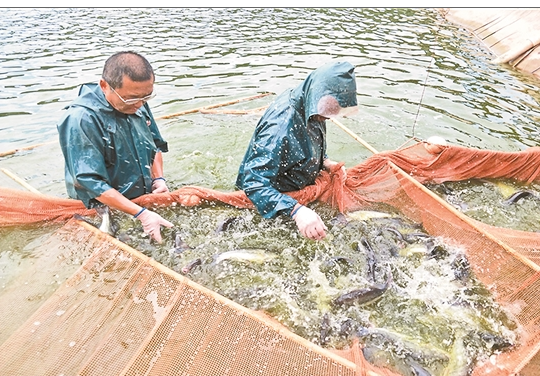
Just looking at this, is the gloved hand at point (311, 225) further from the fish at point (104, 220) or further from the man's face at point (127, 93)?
the fish at point (104, 220)

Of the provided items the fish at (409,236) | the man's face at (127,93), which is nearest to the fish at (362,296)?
the fish at (409,236)

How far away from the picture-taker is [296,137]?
4016 mm

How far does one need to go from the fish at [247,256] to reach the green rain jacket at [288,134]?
1.95 feet

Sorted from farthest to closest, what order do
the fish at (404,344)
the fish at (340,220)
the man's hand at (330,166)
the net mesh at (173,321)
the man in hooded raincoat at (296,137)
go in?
the man's hand at (330,166) → the fish at (340,220) → the man in hooded raincoat at (296,137) → the fish at (404,344) → the net mesh at (173,321)

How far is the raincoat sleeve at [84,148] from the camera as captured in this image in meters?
3.52

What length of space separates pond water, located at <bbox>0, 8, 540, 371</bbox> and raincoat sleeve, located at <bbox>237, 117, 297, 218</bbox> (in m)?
0.81

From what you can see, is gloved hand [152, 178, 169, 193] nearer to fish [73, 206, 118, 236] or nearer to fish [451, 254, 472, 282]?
fish [73, 206, 118, 236]

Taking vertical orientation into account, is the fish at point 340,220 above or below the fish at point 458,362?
below

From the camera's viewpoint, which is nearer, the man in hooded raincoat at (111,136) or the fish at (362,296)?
the man in hooded raincoat at (111,136)

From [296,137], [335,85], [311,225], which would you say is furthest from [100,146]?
[335,85]

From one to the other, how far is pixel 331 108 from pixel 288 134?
20.8 inches

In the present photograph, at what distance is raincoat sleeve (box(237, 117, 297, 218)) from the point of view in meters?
3.82

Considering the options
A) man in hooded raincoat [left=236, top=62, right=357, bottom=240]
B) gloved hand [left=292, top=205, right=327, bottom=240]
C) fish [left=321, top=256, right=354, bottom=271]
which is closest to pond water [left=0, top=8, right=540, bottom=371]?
fish [left=321, top=256, right=354, bottom=271]

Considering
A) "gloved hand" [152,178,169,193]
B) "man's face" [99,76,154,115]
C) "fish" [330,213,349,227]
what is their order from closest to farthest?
"man's face" [99,76,154,115], "gloved hand" [152,178,169,193], "fish" [330,213,349,227]
